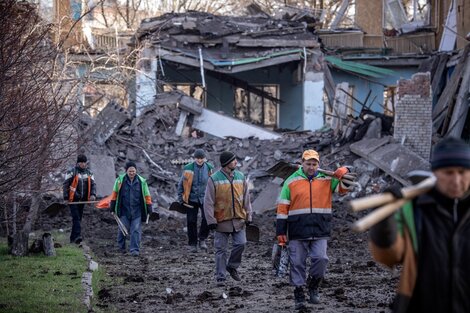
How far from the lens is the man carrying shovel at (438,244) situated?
4.99 meters

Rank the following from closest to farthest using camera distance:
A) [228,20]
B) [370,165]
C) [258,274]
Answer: [258,274] < [370,165] < [228,20]

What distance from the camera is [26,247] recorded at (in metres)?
14.9

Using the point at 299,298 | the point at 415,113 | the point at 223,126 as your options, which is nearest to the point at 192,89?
the point at 223,126

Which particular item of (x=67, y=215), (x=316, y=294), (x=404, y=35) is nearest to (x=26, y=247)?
(x=316, y=294)

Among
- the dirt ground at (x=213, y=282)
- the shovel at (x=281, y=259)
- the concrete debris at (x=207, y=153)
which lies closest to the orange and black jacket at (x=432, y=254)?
the dirt ground at (x=213, y=282)

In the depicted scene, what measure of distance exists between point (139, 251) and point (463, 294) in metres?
13.0

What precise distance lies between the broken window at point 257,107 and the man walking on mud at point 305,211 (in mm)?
25084

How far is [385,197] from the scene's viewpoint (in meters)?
4.79

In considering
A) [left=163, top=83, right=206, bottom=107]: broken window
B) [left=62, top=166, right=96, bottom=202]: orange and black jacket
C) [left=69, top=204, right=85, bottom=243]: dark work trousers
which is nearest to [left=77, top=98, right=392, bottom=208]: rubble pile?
[left=163, top=83, right=206, bottom=107]: broken window

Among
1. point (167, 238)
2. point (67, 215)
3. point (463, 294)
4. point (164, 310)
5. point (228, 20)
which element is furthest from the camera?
point (228, 20)

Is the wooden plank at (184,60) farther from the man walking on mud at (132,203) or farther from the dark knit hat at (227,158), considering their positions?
the dark knit hat at (227,158)

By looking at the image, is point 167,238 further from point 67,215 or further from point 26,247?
point 26,247

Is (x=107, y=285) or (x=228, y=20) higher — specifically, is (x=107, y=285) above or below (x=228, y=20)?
below

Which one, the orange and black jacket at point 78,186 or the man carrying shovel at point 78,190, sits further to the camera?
the orange and black jacket at point 78,186
